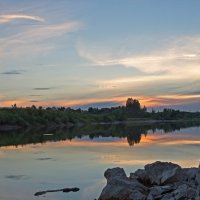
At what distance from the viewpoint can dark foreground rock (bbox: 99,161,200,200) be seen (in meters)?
13.8

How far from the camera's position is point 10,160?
30.2 m

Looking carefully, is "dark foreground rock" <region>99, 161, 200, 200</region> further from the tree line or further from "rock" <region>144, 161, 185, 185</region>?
the tree line

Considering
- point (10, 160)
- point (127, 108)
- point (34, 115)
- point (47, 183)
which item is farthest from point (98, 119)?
point (47, 183)

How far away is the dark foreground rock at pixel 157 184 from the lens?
13758mm

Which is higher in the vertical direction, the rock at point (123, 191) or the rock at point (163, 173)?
the rock at point (163, 173)

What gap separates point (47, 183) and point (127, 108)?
15382cm

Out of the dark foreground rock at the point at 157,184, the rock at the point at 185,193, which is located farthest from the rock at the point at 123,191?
the rock at the point at 185,193

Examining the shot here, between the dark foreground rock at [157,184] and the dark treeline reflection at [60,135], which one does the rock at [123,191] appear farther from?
the dark treeline reflection at [60,135]

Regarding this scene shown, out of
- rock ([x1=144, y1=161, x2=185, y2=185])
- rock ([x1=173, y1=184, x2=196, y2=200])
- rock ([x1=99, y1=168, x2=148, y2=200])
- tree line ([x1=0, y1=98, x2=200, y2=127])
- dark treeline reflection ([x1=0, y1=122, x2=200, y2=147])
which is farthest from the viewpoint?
tree line ([x1=0, y1=98, x2=200, y2=127])

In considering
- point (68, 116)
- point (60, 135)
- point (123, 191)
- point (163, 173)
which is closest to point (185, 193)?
point (123, 191)

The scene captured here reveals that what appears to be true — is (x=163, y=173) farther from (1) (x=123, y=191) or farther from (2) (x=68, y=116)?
(2) (x=68, y=116)

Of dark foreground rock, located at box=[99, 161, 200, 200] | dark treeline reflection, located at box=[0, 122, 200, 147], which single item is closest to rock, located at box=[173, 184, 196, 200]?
dark foreground rock, located at box=[99, 161, 200, 200]

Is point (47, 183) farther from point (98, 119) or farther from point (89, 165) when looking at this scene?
point (98, 119)

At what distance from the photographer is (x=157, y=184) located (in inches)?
657
